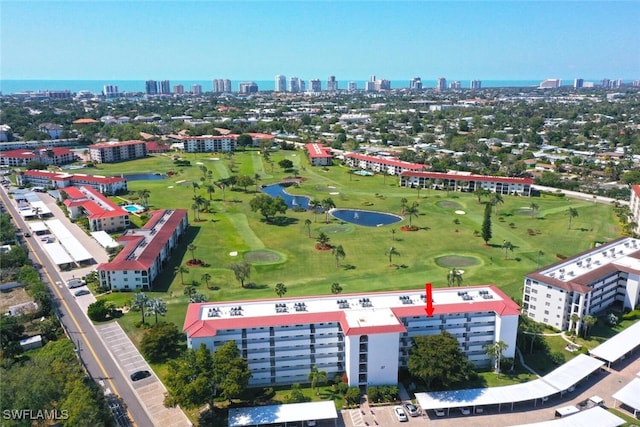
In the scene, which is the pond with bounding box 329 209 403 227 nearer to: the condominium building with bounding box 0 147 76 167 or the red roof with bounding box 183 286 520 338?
the red roof with bounding box 183 286 520 338

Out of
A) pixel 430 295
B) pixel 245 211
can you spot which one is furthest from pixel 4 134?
pixel 430 295

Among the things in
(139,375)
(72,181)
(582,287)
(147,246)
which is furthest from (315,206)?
(72,181)

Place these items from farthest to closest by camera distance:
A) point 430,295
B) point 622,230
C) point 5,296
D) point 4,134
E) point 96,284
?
point 4,134
point 622,230
point 96,284
point 5,296
point 430,295

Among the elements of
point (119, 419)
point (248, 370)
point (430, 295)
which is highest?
point (430, 295)

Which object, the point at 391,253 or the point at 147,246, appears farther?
the point at 391,253

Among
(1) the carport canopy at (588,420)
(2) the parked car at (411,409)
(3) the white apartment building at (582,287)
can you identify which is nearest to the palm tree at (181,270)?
(2) the parked car at (411,409)

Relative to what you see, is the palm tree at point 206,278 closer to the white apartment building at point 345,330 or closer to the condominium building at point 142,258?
the condominium building at point 142,258

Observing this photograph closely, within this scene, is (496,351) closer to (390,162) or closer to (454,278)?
(454,278)

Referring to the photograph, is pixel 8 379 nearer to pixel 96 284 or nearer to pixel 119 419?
pixel 119 419
